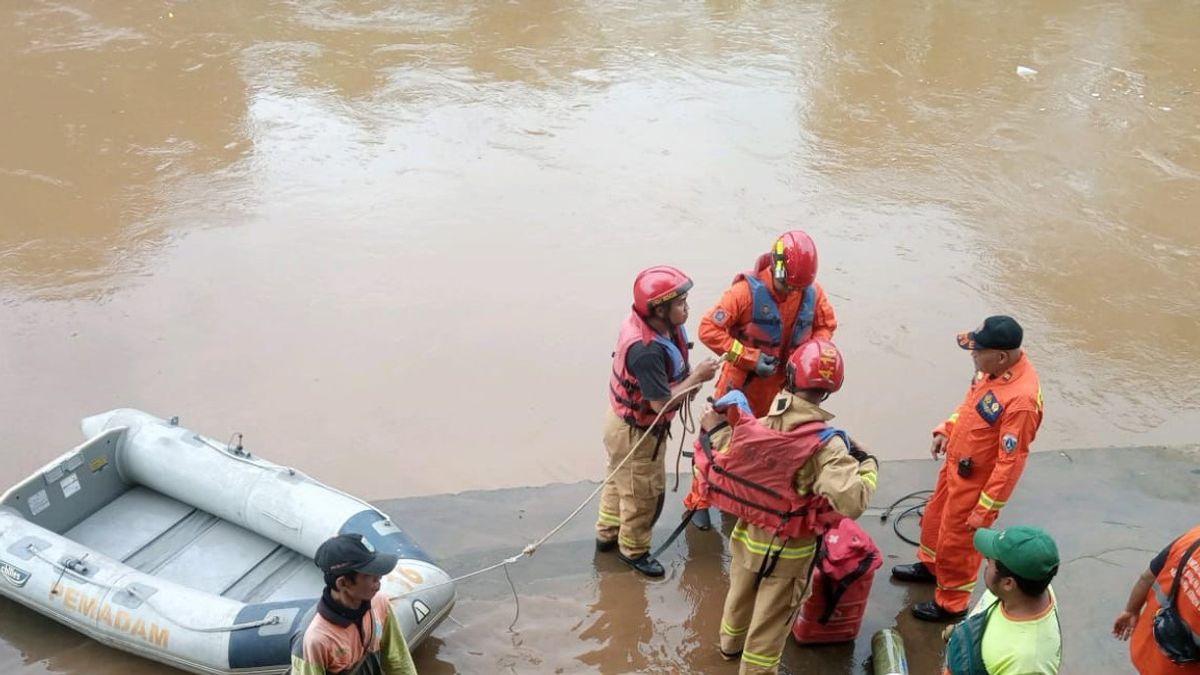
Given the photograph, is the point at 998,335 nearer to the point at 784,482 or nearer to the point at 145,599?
the point at 784,482

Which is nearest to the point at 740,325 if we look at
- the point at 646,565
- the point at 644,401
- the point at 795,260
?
the point at 795,260

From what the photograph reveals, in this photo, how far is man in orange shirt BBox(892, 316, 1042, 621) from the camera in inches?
157

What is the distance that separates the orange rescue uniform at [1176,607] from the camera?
3.15 metres

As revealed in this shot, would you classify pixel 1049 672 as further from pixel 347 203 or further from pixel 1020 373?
pixel 347 203

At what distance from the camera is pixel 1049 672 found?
2.85 m

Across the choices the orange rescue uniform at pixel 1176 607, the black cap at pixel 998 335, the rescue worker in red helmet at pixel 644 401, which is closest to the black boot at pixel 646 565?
the rescue worker in red helmet at pixel 644 401

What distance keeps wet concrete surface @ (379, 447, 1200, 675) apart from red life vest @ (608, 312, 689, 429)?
0.89m

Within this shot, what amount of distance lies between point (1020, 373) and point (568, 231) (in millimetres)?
4928

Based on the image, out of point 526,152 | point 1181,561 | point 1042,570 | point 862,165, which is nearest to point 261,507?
point 1042,570

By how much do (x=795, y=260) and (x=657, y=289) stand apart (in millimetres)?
796

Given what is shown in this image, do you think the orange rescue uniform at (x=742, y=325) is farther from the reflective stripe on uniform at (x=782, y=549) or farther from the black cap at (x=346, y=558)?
the black cap at (x=346, y=558)

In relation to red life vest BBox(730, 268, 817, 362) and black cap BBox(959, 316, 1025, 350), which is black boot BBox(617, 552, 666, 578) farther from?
black cap BBox(959, 316, 1025, 350)

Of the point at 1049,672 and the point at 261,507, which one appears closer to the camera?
the point at 1049,672

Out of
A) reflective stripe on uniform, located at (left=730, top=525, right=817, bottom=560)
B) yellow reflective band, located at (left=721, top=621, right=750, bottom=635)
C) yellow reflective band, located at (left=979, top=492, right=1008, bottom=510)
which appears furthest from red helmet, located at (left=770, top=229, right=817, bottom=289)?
yellow reflective band, located at (left=721, top=621, right=750, bottom=635)
